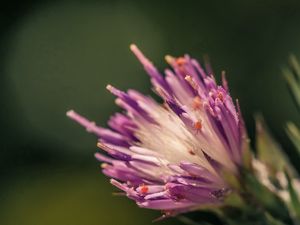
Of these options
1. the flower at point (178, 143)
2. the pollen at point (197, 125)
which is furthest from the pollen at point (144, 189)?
the pollen at point (197, 125)

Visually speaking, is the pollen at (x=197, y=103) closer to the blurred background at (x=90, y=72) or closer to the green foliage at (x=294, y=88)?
the green foliage at (x=294, y=88)

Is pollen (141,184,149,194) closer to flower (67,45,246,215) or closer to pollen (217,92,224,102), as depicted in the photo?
flower (67,45,246,215)

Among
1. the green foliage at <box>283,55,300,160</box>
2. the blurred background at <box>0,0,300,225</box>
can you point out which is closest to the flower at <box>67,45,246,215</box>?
the green foliage at <box>283,55,300,160</box>

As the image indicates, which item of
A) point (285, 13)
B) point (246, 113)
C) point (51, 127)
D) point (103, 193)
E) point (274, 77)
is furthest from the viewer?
point (51, 127)

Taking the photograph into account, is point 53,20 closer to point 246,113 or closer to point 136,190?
→ point 246,113

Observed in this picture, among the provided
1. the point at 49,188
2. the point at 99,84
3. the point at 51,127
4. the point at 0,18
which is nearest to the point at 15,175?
the point at 49,188

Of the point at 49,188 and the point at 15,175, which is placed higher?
the point at 15,175

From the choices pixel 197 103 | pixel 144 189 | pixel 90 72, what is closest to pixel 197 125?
pixel 197 103
